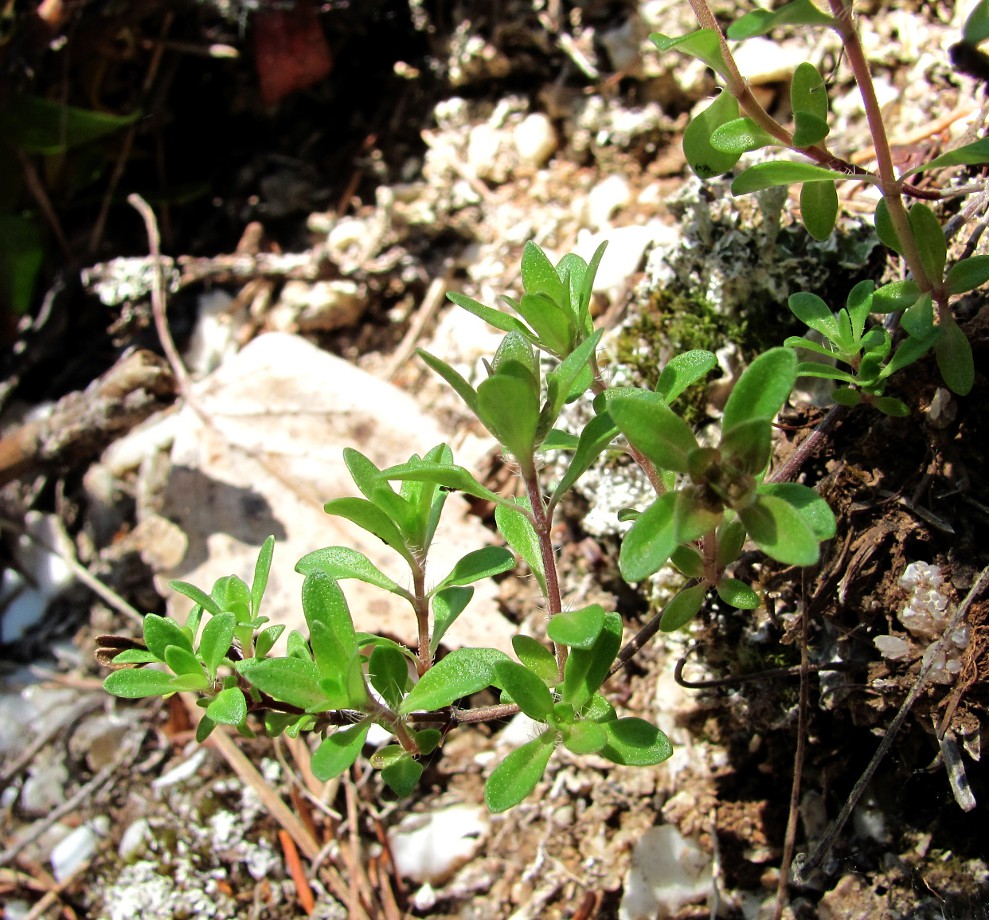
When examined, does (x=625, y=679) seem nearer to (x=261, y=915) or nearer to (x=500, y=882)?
(x=500, y=882)

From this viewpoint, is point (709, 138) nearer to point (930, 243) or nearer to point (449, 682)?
point (930, 243)

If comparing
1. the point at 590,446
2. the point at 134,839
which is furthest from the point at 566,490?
the point at 134,839

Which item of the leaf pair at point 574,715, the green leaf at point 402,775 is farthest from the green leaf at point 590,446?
the green leaf at point 402,775

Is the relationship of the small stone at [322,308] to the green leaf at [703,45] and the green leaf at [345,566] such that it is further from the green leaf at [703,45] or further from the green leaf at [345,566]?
the green leaf at [703,45]

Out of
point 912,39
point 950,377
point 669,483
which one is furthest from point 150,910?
point 912,39

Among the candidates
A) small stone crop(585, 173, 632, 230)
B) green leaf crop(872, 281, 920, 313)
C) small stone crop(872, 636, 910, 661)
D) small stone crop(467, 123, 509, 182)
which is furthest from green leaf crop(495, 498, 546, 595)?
small stone crop(467, 123, 509, 182)

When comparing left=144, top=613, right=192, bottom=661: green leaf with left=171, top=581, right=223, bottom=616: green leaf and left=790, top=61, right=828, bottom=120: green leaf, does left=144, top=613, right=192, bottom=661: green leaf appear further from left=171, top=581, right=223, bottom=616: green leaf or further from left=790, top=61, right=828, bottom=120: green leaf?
left=790, top=61, right=828, bottom=120: green leaf
